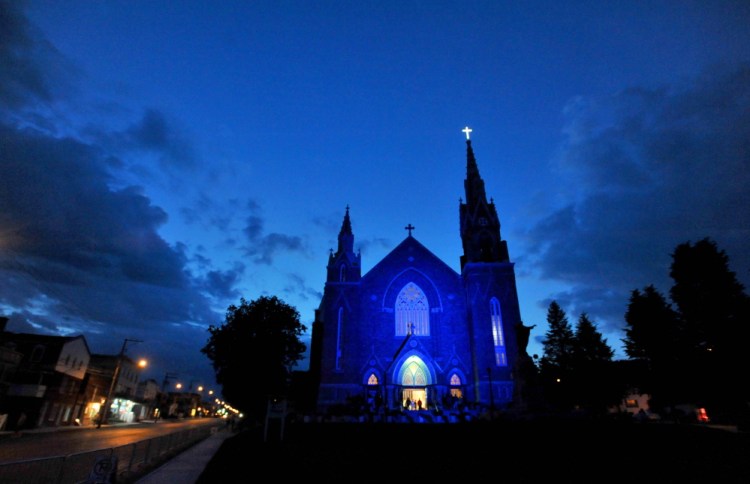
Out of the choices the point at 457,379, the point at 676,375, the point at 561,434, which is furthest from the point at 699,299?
the point at 561,434

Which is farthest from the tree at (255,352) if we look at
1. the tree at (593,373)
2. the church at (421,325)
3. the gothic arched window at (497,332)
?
the tree at (593,373)

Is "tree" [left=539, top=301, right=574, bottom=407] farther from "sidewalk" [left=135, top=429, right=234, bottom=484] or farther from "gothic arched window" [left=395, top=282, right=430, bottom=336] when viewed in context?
"sidewalk" [left=135, top=429, right=234, bottom=484]

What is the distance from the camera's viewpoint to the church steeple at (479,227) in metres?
37.3

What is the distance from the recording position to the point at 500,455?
10320mm

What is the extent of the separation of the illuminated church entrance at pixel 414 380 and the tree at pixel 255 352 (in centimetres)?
1075

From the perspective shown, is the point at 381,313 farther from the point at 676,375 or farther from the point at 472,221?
the point at 676,375

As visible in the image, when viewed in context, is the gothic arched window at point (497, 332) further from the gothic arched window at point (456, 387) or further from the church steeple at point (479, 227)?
the church steeple at point (479, 227)

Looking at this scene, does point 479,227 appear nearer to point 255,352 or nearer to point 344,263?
point 344,263

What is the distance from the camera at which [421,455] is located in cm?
1062

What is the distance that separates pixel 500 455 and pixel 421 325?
2512cm

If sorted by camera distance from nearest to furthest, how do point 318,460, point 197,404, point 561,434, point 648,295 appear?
point 318,460 < point 561,434 < point 648,295 < point 197,404

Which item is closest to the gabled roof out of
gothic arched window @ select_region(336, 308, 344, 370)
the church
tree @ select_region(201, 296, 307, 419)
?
the church

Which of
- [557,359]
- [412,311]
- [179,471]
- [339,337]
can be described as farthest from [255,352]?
[557,359]

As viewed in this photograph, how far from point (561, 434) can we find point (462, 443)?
3.64 meters
